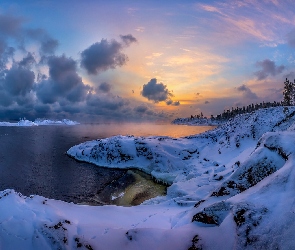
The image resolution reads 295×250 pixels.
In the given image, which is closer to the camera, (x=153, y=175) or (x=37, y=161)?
(x=153, y=175)

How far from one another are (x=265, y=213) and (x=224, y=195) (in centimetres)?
484

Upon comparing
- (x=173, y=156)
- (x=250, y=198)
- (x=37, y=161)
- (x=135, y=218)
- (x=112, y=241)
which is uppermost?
(x=250, y=198)

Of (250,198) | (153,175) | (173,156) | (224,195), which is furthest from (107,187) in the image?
(250,198)

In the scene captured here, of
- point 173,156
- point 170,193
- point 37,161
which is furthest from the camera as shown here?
point 37,161

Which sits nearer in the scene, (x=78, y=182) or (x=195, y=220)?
(x=195, y=220)

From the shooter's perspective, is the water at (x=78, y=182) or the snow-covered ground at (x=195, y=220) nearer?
the snow-covered ground at (x=195, y=220)

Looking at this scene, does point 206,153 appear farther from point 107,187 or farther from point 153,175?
point 107,187

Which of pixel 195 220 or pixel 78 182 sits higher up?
pixel 195 220

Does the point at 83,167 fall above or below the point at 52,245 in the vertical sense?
below

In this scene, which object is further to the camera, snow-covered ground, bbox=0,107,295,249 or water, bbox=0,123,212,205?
water, bbox=0,123,212,205

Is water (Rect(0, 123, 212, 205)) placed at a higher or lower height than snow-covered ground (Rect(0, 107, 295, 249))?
lower

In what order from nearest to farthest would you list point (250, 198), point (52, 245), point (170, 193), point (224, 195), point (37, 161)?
point (52, 245)
point (250, 198)
point (224, 195)
point (170, 193)
point (37, 161)

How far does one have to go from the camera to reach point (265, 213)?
7207 mm

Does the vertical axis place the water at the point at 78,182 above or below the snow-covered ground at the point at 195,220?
below
